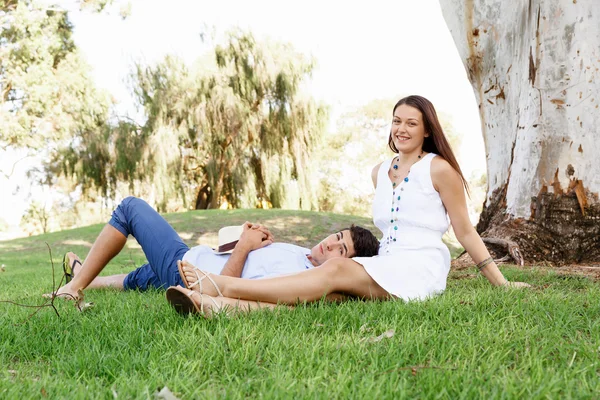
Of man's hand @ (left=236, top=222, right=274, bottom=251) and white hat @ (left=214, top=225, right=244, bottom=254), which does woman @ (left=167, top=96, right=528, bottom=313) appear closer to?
man's hand @ (left=236, top=222, right=274, bottom=251)

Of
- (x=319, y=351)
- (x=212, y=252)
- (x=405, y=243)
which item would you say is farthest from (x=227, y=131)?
(x=319, y=351)

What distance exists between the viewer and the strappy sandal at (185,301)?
2.62 metres

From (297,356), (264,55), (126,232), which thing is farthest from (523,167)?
(264,55)

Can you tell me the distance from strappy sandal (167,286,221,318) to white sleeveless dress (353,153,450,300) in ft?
2.93

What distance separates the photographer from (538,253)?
5.67 metres

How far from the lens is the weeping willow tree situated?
1705 centimetres

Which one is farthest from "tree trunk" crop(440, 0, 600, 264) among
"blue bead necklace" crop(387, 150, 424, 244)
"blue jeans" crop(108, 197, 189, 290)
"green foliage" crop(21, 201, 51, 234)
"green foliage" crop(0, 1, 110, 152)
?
"green foliage" crop(21, 201, 51, 234)

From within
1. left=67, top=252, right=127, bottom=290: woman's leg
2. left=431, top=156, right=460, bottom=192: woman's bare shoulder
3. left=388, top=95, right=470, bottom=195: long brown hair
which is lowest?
left=67, top=252, right=127, bottom=290: woman's leg

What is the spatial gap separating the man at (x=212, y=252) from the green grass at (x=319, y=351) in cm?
34

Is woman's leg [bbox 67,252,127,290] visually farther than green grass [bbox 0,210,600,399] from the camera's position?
Yes

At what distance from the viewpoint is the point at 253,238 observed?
3.30 m

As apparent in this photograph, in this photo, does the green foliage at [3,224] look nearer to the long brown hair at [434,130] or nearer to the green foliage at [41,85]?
the green foliage at [41,85]

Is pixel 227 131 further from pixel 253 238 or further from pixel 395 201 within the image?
pixel 253 238

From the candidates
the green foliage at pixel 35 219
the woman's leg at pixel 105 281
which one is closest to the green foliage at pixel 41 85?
the green foliage at pixel 35 219
